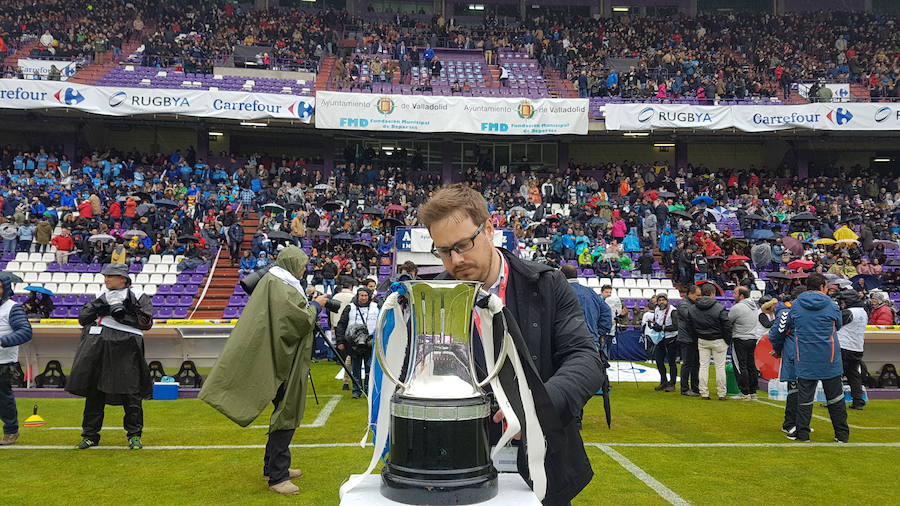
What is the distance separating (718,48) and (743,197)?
14460mm

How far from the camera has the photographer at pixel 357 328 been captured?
34.2ft

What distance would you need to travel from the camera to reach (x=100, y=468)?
6363 millimetres

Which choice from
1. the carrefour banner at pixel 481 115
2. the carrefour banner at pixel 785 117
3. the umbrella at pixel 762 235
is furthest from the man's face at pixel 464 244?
the carrefour banner at pixel 785 117

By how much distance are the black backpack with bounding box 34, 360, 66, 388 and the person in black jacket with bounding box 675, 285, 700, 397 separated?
9.63m

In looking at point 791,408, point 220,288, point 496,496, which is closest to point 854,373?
point 791,408

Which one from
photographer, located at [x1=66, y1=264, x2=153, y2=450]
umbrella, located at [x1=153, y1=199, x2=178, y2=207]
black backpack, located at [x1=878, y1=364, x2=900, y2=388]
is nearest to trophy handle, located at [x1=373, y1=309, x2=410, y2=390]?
photographer, located at [x1=66, y1=264, x2=153, y2=450]

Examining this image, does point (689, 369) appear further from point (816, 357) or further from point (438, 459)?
point (438, 459)

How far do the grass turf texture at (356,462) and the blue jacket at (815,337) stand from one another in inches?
32.3

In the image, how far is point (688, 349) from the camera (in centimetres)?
1150

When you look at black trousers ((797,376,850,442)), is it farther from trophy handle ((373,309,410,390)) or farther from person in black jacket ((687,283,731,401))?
trophy handle ((373,309,410,390))

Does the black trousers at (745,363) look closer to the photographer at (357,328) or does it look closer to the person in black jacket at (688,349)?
the person in black jacket at (688,349)

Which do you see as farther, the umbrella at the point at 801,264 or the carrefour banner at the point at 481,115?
the carrefour banner at the point at 481,115

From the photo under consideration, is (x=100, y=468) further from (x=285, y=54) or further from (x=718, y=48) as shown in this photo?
(x=718, y=48)

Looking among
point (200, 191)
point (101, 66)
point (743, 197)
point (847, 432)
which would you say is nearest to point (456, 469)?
point (847, 432)
